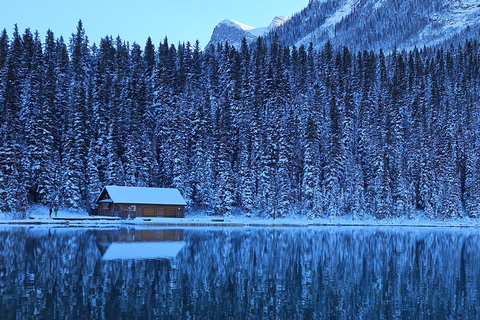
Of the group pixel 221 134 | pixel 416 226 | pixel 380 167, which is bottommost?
pixel 416 226

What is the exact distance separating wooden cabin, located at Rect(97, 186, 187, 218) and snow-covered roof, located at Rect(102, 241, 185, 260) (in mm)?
32207

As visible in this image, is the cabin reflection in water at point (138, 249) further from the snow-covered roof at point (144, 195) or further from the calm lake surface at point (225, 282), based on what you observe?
the snow-covered roof at point (144, 195)

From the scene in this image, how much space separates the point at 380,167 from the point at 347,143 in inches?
378

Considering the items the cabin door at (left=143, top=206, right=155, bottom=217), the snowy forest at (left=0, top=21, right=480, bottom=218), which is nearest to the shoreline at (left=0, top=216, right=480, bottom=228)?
the snowy forest at (left=0, top=21, right=480, bottom=218)

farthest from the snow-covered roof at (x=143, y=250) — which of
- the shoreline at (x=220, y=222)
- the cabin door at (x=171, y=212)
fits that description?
the cabin door at (x=171, y=212)

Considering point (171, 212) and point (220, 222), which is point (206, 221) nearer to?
point (220, 222)

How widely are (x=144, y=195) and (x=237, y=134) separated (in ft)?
94.3

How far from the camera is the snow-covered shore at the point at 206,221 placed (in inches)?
2331

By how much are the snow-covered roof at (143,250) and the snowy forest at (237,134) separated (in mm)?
32921

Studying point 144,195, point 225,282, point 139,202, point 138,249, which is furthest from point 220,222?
point 225,282

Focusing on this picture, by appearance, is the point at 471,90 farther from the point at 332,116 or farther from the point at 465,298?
the point at 465,298

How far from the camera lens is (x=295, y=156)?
8994 centimetres

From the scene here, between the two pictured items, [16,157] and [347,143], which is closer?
[16,157]

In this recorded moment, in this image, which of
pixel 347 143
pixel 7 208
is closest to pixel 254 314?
pixel 7 208
